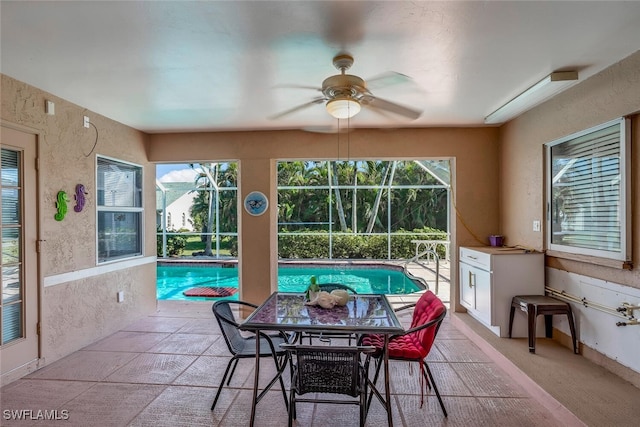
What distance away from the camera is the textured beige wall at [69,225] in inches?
119

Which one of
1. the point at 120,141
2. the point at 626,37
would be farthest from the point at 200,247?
the point at 626,37

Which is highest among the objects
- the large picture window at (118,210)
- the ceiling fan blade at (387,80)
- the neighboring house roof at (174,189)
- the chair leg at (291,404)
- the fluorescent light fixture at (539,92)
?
the ceiling fan blade at (387,80)

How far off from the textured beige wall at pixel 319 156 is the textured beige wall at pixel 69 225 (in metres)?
1.13

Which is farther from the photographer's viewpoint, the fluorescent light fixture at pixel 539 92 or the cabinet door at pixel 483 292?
the cabinet door at pixel 483 292

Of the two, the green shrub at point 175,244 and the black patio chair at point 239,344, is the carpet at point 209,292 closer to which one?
the green shrub at point 175,244

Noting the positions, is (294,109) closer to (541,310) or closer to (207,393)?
(207,393)

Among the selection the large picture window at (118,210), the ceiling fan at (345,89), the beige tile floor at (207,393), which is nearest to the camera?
the beige tile floor at (207,393)

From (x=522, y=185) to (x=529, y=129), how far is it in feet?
2.06

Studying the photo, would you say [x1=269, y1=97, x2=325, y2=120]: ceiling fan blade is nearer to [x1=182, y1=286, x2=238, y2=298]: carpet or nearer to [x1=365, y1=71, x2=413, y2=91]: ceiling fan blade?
[x1=365, y1=71, x2=413, y2=91]: ceiling fan blade

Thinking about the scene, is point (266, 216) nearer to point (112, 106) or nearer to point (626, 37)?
point (112, 106)

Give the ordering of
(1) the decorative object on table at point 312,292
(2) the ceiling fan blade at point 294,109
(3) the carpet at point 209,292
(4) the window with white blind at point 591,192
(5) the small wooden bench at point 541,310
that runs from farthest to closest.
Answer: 1. (3) the carpet at point 209,292
2. (2) the ceiling fan blade at point 294,109
3. (5) the small wooden bench at point 541,310
4. (1) the decorative object on table at point 312,292
5. (4) the window with white blind at point 591,192

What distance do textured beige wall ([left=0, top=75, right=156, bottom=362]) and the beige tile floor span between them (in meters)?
0.29

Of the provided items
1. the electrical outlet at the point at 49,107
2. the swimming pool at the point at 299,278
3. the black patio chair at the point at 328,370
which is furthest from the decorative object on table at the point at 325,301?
the swimming pool at the point at 299,278

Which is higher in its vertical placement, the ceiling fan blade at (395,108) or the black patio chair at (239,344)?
the ceiling fan blade at (395,108)
